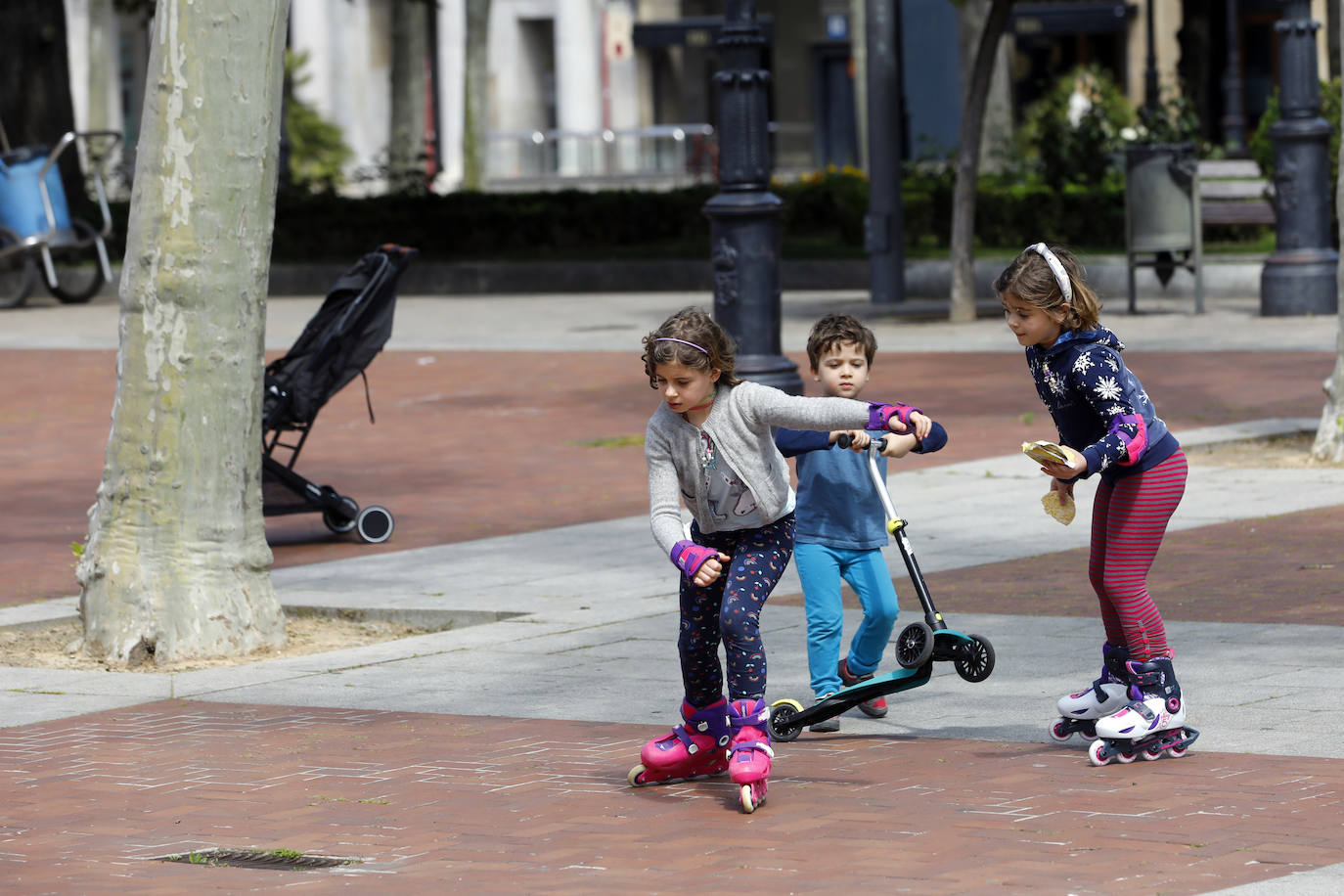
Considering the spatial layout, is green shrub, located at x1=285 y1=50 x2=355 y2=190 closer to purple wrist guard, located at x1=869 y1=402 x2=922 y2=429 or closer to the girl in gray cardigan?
the girl in gray cardigan

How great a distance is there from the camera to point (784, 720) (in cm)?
612

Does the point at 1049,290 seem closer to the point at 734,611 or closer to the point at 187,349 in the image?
the point at 734,611

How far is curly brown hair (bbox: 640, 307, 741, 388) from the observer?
5.40 m

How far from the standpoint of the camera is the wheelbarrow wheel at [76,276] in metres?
26.8

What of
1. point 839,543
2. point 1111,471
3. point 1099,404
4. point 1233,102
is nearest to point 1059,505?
point 1111,471

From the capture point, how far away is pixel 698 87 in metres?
54.9

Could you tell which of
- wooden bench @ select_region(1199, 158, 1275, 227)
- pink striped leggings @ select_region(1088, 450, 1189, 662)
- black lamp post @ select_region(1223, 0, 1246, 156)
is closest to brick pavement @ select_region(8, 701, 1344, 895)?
pink striped leggings @ select_region(1088, 450, 1189, 662)

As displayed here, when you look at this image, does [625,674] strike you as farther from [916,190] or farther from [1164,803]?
[916,190]

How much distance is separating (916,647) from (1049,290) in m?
1.01

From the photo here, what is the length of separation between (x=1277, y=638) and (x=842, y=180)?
72.4ft

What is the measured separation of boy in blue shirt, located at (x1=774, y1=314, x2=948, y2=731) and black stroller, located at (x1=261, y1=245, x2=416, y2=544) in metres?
4.23

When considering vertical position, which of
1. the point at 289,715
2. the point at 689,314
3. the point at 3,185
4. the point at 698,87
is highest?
the point at 698,87

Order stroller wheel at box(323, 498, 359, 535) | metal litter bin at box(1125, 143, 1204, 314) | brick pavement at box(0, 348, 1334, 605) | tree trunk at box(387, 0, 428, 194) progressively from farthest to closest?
tree trunk at box(387, 0, 428, 194) < metal litter bin at box(1125, 143, 1204, 314) < brick pavement at box(0, 348, 1334, 605) < stroller wheel at box(323, 498, 359, 535)

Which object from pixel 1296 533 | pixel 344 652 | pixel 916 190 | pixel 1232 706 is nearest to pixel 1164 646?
pixel 1232 706
